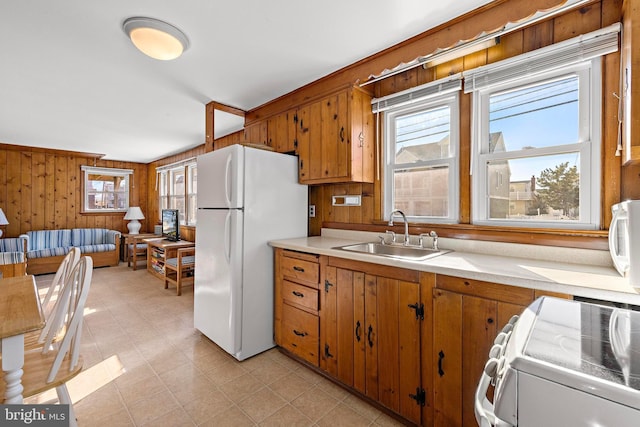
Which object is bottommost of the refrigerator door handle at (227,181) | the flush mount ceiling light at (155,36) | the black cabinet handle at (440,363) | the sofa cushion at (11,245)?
the black cabinet handle at (440,363)

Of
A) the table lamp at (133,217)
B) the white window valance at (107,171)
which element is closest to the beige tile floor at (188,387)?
the table lamp at (133,217)

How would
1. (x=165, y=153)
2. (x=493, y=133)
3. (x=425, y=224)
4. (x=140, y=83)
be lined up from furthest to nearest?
(x=165, y=153), (x=140, y=83), (x=425, y=224), (x=493, y=133)

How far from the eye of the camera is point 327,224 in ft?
9.06

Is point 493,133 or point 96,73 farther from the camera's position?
point 96,73

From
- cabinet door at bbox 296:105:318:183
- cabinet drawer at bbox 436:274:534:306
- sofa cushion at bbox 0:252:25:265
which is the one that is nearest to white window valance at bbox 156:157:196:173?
sofa cushion at bbox 0:252:25:265

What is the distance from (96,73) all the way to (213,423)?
283cm

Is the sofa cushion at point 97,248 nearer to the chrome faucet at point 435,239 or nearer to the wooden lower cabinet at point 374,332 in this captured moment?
the wooden lower cabinet at point 374,332

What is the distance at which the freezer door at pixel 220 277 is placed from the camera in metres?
2.26

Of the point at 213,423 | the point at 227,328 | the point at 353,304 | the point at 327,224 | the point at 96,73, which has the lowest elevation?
the point at 213,423

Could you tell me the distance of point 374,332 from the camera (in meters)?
1.71

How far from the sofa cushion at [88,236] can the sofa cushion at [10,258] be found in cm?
175

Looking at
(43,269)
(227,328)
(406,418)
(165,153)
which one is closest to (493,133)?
(406,418)

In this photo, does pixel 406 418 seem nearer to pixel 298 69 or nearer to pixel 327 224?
pixel 327 224

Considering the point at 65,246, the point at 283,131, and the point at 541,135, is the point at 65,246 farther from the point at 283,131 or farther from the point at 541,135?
the point at 541,135
